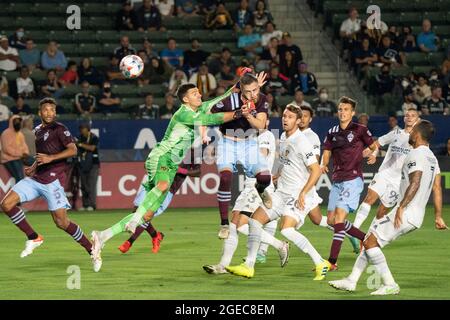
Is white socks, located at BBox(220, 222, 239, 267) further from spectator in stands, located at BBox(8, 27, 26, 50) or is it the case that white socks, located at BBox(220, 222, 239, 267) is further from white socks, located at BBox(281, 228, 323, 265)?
spectator in stands, located at BBox(8, 27, 26, 50)

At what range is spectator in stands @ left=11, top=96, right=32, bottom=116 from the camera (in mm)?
26172

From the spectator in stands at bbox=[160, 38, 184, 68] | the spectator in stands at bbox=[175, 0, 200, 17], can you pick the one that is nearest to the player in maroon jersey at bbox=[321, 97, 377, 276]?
the spectator in stands at bbox=[160, 38, 184, 68]

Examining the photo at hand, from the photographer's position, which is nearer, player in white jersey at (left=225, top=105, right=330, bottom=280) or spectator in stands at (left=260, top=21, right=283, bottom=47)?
player in white jersey at (left=225, top=105, right=330, bottom=280)

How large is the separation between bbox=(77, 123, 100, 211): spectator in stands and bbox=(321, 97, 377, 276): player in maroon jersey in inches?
414

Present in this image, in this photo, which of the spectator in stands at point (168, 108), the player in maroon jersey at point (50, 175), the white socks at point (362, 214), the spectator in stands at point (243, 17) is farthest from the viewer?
the spectator in stands at point (243, 17)

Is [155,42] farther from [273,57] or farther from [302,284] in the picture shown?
[302,284]

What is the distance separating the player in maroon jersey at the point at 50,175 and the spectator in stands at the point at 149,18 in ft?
48.2

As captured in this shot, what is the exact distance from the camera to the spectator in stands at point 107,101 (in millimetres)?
27375

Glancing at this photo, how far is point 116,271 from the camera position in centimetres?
1436

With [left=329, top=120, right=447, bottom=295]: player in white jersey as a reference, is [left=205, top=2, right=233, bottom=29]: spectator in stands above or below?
above

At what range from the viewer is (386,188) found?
1681 cm

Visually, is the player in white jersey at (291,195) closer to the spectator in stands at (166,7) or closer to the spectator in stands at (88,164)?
the spectator in stands at (88,164)

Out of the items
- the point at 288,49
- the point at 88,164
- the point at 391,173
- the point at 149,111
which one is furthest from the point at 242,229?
the point at 288,49

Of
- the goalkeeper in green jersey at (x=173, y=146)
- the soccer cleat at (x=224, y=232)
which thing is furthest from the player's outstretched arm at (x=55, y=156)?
the soccer cleat at (x=224, y=232)
